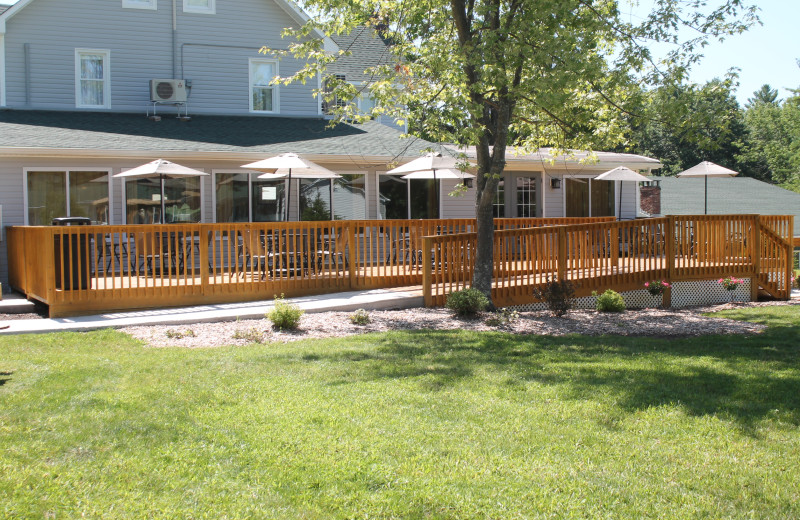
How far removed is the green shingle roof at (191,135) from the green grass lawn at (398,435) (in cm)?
823

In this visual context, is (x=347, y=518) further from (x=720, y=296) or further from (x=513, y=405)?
(x=720, y=296)

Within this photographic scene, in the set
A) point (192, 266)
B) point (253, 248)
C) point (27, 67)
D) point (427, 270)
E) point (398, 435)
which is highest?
point (27, 67)

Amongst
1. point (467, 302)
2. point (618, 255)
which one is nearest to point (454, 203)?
point (618, 255)

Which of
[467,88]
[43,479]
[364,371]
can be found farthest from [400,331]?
[43,479]

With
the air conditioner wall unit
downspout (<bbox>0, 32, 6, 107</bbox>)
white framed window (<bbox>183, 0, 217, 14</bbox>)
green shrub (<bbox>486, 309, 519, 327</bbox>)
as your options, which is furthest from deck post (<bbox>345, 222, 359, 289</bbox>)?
downspout (<bbox>0, 32, 6, 107</bbox>)

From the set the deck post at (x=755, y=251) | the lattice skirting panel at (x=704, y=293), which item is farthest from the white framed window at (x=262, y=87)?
the deck post at (x=755, y=251)

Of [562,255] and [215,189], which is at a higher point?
[215,189]

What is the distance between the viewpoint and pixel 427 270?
38.1ft

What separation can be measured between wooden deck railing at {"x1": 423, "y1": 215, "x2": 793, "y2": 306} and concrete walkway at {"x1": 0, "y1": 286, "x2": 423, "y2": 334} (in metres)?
0.64

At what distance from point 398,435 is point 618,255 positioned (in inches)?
364

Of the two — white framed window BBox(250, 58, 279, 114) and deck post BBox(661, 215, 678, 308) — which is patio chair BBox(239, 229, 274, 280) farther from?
white framed window BBox(250, 58, 279, 114)

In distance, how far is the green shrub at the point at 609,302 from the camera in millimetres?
12023

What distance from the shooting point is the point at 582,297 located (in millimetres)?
12883

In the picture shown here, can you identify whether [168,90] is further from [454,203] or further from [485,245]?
[485,245]
